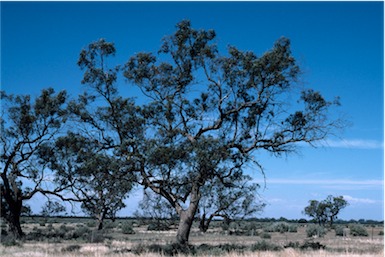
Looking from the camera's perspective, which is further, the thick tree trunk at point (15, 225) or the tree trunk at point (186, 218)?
the thick tree trunk at point (15, 225)

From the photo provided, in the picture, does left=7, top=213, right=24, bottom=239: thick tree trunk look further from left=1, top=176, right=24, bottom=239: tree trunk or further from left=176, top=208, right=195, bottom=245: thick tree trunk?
left=176, top=208, right=195, bottom=245: thick tree trunk

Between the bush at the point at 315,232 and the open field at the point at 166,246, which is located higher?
the bush at the point at 315,232

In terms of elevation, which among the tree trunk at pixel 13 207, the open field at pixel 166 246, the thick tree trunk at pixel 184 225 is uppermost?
the tree trunk at pixel 13 207

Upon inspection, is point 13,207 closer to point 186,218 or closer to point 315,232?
point 186,218

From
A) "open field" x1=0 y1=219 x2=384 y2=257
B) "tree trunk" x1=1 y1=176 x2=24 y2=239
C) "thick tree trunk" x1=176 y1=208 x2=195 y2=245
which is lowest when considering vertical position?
"open field" x1=0 y1=219 x2=384 y2=257

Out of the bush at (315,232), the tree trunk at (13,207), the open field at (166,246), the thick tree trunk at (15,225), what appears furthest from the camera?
the bush at (315,232)

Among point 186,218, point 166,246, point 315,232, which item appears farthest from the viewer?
point 315,232

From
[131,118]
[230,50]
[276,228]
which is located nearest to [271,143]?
[230,50]

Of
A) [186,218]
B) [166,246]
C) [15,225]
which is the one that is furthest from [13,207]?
[186,218]

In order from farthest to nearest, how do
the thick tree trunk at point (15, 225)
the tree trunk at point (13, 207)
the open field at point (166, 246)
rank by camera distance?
1. the thick tree trunk at point (15, 225)
2. the tree trunk at point (13, 207)
3. the open field at point (166, 246)

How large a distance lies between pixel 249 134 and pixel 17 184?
18.8 metres

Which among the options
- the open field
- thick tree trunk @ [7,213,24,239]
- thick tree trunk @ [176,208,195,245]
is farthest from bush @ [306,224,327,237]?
thick tree trunk @ [176,208,195,245]

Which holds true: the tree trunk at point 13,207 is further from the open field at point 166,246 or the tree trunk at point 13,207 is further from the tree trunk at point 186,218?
the tree trunk at point 186,218

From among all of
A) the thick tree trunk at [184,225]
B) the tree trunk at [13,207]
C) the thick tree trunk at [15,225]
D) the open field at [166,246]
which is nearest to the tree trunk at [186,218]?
the thick tree trunk at [184,225]
